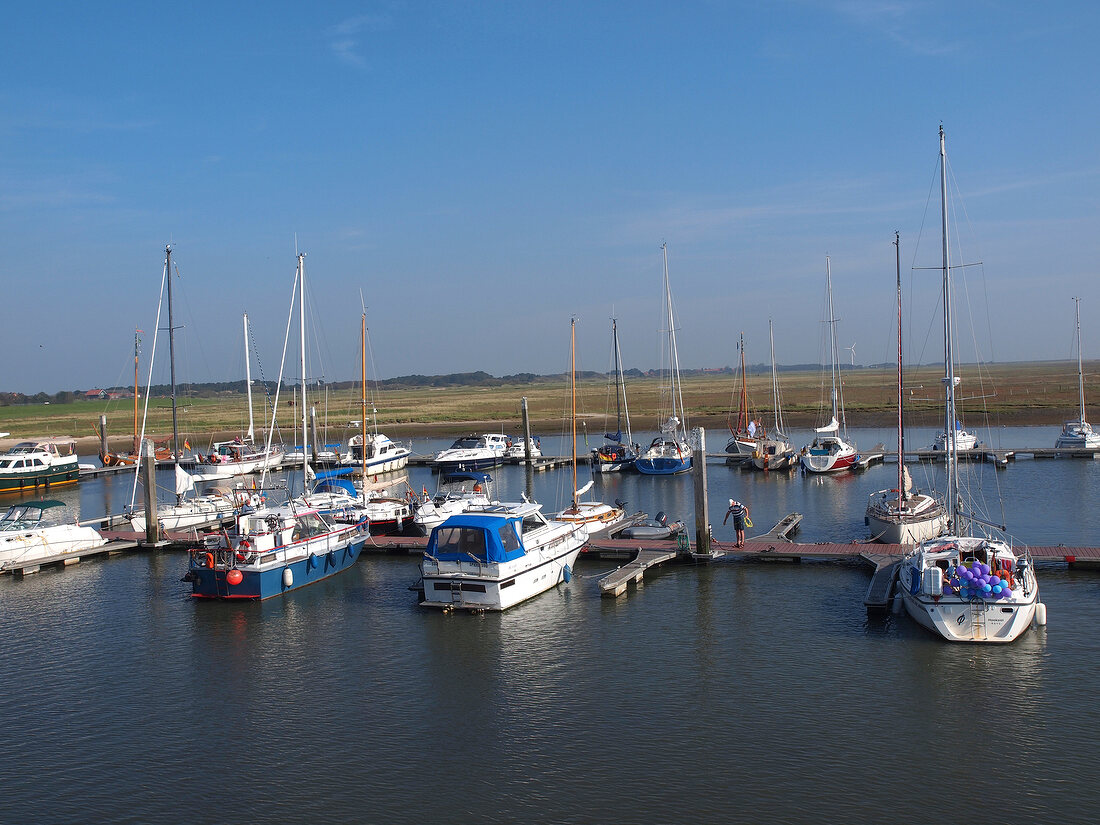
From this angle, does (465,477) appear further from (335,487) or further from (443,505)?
(443,505)

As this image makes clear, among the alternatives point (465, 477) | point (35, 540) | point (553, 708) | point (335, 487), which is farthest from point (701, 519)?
point (35, 540)

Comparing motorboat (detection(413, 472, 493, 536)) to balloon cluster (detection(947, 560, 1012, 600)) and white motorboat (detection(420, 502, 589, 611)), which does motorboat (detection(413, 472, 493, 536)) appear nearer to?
white motorboat (detection(420, 502, 589, 611))

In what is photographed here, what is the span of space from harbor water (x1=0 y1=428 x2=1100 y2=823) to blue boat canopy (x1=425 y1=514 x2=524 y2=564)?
1583 millimetres

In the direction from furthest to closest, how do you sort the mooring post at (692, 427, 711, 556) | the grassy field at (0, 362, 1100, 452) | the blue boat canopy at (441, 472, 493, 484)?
the grassy field at (0, 362, 1100, 452) → the blue boat canopy at (441, 472, 493, 484) → the mooring post at (692, 427, 711, 556)

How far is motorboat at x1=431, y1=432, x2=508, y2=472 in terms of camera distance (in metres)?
61.7

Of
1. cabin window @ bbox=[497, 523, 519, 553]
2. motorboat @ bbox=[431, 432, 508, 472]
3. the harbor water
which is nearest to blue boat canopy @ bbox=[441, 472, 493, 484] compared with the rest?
motorboat @ bbox=[431, 432, 508, 472]

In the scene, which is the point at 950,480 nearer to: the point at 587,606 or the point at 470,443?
the point at 587,606

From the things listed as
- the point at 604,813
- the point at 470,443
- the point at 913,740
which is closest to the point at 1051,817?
the point at 913,740

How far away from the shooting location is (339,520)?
1238 inches

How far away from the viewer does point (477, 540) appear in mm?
24250

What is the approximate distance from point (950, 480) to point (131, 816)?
857 inches

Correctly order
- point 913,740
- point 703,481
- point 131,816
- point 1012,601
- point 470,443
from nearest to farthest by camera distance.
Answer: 1. point 131,816
2. point 913,740
3. point 1012,601
4. point 703,481
5. point 470,443

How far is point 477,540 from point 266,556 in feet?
21.5

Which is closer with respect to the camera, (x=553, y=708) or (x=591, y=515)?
(x=553, y=708)
